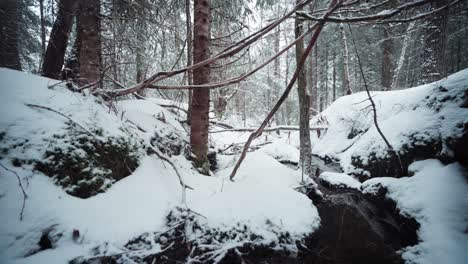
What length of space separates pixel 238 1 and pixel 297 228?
18.8 feet

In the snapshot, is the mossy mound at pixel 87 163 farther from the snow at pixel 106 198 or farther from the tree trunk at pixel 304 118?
the tree trunk at pixel 304 118

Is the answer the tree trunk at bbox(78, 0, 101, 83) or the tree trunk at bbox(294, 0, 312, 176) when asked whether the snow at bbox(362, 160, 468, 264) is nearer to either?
the tree trunk at bbox(294, 0, 312, 176)

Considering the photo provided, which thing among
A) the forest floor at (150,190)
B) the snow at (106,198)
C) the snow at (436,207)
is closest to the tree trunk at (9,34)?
the forest floor at (150,190)

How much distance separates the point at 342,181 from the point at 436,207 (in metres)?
1.94

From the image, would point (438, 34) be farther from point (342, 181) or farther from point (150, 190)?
point (342, 181)

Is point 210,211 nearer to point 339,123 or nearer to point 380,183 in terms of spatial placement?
A: point 380,183

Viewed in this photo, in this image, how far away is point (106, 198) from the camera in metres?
2.52

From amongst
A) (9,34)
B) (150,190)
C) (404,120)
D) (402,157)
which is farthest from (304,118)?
(9,34)

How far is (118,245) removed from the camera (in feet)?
7.18

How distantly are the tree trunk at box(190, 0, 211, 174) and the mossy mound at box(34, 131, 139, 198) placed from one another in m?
1.26

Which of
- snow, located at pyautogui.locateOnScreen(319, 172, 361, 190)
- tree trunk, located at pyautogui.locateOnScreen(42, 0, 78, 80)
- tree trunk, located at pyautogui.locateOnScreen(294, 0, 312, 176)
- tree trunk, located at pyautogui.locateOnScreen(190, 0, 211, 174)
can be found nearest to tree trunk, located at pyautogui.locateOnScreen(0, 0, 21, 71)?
tree trunk, located at pyautogui.locateOnScreen(42, 0, 78, 80)

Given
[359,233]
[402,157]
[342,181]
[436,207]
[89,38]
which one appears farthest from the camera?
[342,181]

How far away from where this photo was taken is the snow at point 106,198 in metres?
1.94

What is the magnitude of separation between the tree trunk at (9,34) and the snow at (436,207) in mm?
9949
